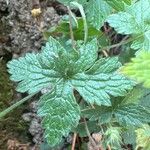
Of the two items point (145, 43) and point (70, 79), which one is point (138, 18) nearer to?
point (145, 43)

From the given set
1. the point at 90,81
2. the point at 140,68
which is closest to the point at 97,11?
the point at 90,81

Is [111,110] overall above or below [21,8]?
below

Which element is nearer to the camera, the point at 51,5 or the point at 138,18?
the point at 138,18

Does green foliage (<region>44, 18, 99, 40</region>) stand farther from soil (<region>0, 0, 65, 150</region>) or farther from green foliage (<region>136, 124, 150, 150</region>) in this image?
green foliage (<region>136, 124, 150, 150</region>)

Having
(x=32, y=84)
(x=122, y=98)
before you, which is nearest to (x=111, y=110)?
(x=122, y=98)

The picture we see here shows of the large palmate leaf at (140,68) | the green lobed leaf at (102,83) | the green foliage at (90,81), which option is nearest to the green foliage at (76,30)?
the green foliage at (90,81)

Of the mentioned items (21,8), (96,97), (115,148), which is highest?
(21,8)

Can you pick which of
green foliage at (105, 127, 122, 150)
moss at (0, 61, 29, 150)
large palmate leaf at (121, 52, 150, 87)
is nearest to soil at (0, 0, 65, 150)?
moss at (0, 61, 29, 150)
